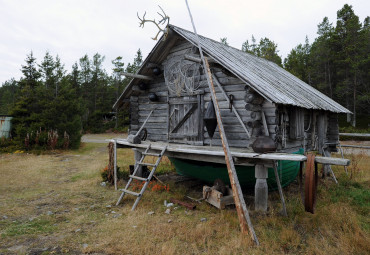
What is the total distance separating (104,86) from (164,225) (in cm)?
4739

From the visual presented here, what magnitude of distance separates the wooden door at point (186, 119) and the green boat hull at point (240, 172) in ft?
3.18

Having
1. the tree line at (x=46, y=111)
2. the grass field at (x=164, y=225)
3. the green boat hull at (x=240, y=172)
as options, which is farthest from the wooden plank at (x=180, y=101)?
the tree line at (x=46, y=111)

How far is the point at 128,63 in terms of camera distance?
54000mm

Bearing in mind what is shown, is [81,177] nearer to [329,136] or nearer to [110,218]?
[110,218]

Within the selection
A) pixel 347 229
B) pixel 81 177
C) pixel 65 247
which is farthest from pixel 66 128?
pixel 347 229

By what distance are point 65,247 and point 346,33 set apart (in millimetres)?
40916

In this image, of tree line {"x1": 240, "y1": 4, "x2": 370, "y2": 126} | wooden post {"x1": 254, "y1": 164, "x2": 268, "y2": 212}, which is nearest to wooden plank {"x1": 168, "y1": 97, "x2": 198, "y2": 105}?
wooden post {"x1": 254, "y1": 164, "x2": 268, "y2": 212}

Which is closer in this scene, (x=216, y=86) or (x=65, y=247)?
(x=65, y=247)

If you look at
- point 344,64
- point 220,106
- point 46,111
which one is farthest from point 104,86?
point 220,106

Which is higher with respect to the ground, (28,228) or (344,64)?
(344,64)

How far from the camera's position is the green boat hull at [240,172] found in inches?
314

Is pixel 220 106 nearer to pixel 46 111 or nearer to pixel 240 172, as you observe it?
pixel 240 172

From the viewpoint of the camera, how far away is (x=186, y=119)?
31.3 feet

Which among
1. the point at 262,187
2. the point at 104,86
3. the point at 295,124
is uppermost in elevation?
the point at 104,86
